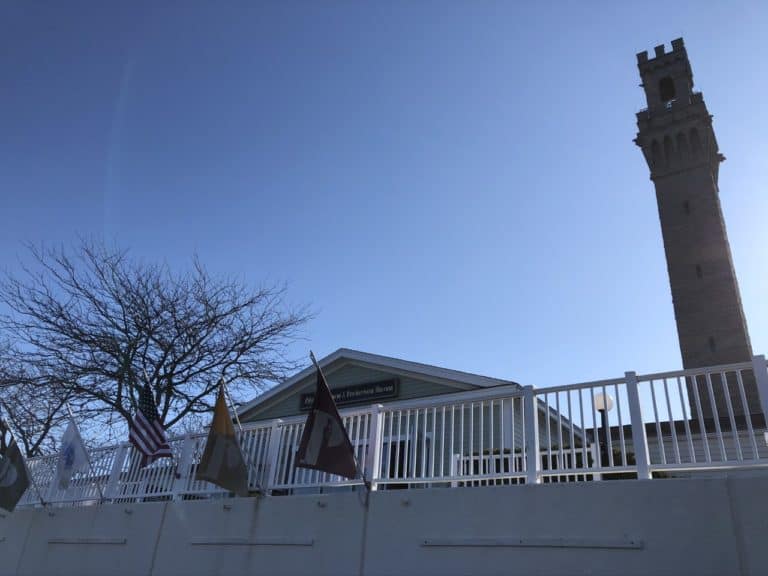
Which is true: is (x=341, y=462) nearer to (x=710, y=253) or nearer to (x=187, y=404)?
(x=187, y=404)

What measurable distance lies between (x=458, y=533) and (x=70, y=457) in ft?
23.2

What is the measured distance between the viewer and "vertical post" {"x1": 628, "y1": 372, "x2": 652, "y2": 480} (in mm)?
5057

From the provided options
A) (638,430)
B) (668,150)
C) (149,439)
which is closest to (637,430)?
(638,430)

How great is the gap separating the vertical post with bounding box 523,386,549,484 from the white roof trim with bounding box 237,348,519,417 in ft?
25.1

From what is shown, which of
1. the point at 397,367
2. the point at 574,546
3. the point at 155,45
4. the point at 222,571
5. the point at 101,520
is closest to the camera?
the point at 574,546

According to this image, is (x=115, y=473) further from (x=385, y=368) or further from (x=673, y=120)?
(x=673, y=120)

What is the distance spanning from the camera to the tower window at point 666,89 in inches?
1308

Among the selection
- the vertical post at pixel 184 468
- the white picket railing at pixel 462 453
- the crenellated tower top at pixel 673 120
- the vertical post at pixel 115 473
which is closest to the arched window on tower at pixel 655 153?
the crenellated tower top at pixel 673 120

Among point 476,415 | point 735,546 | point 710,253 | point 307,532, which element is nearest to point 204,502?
point 307,532

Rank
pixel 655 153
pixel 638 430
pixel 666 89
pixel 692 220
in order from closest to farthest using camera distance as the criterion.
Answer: pixel 638 430
pixel 692 220
pixel 655 153
pixel 666 89

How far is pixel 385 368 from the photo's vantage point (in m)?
15.8

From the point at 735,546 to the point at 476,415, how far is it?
30.5 feet

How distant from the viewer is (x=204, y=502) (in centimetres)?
776

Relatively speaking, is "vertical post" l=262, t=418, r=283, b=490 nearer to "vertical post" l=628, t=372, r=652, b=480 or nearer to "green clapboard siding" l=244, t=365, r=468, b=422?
"vertical post" l=628, t=372, r=652, b=480
